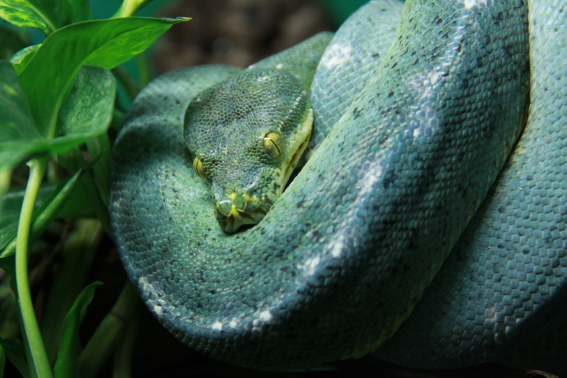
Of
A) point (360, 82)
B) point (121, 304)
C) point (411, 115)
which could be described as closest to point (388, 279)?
point (411, 115)

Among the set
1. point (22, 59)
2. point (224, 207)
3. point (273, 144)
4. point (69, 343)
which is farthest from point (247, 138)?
point (69, 343)

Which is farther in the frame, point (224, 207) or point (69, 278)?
point (69, 278)

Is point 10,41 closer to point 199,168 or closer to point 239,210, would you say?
point 199,168

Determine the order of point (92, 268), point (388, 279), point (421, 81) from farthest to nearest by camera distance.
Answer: point (92, 268) < point (421, 81) < point (388, 279)

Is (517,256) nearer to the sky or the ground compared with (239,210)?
nearer to the sky

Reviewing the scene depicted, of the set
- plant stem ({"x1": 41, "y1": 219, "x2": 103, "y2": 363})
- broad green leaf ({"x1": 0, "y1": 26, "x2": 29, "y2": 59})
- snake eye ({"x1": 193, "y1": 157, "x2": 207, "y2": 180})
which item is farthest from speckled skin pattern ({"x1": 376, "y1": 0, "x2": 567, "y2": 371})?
broad green leaf ({"x1": 0, "y1": 26, "x2": 29, "y2": 59})

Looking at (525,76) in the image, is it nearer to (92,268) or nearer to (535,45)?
(535,45)

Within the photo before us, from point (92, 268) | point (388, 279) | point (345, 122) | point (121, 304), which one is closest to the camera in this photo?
point (388, 279)
